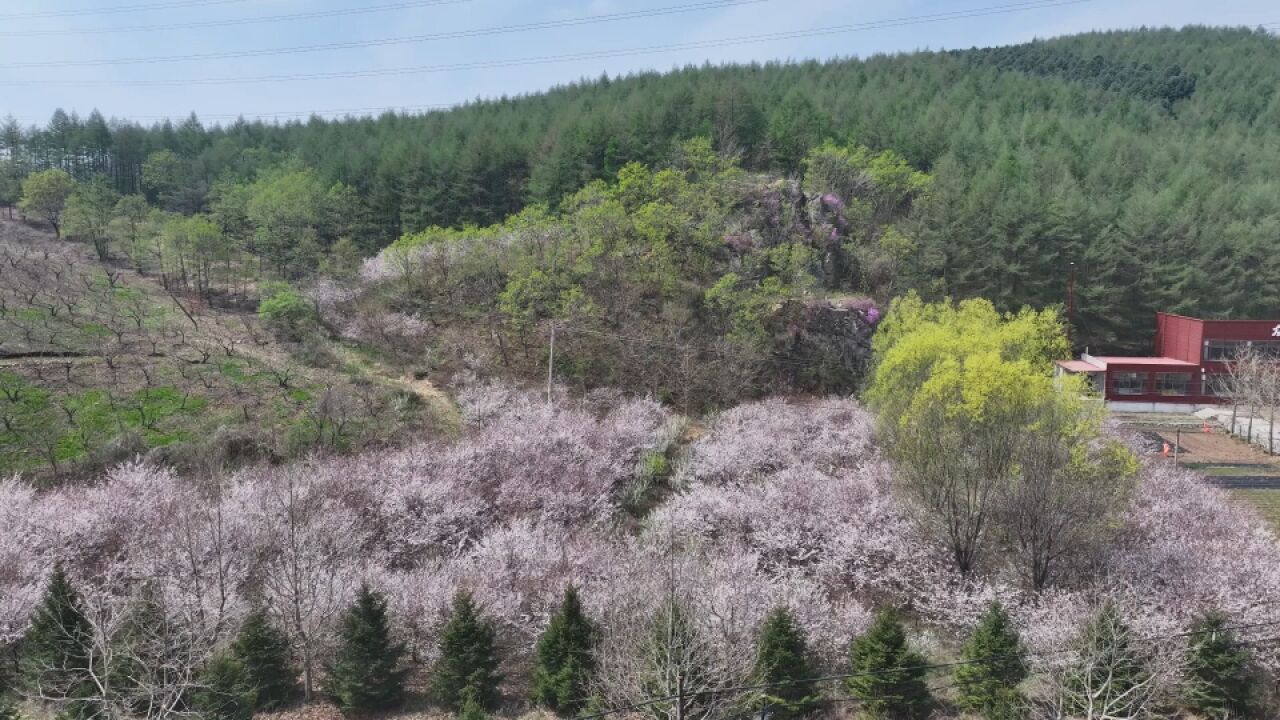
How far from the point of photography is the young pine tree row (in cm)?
1446

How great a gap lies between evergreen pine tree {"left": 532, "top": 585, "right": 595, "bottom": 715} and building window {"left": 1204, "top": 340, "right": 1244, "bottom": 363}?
41.2 metres

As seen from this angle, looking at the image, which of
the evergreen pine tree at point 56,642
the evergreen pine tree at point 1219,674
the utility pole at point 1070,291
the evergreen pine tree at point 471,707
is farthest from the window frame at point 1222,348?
the evergreen pine tree at point 56,642

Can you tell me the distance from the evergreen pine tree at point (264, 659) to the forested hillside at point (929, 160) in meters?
36.6

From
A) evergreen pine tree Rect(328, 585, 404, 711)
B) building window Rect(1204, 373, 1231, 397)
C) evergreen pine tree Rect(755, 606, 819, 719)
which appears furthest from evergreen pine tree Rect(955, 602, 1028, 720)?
building window Rect(1204, 373, 1231, 397)

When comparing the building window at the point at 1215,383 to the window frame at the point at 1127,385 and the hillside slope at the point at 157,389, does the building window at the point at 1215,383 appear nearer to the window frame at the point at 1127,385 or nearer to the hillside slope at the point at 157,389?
the window frame at the point at 1127,385

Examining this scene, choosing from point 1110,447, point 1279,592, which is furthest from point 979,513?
point 1279,592

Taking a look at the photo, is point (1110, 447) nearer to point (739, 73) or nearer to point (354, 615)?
point (354, 615)

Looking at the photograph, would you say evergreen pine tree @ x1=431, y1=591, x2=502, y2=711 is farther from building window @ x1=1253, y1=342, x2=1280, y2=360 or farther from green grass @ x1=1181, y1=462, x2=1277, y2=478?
building window @ x1=1253, y1=342, x2=1280, y2=360

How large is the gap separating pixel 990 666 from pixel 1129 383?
33.2m

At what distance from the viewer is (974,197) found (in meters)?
46.0

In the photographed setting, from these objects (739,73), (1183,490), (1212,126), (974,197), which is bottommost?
(1183,490)

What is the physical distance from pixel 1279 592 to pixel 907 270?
29.4m

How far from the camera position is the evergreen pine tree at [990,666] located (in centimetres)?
1481

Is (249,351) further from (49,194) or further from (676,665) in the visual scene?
(49,194)
